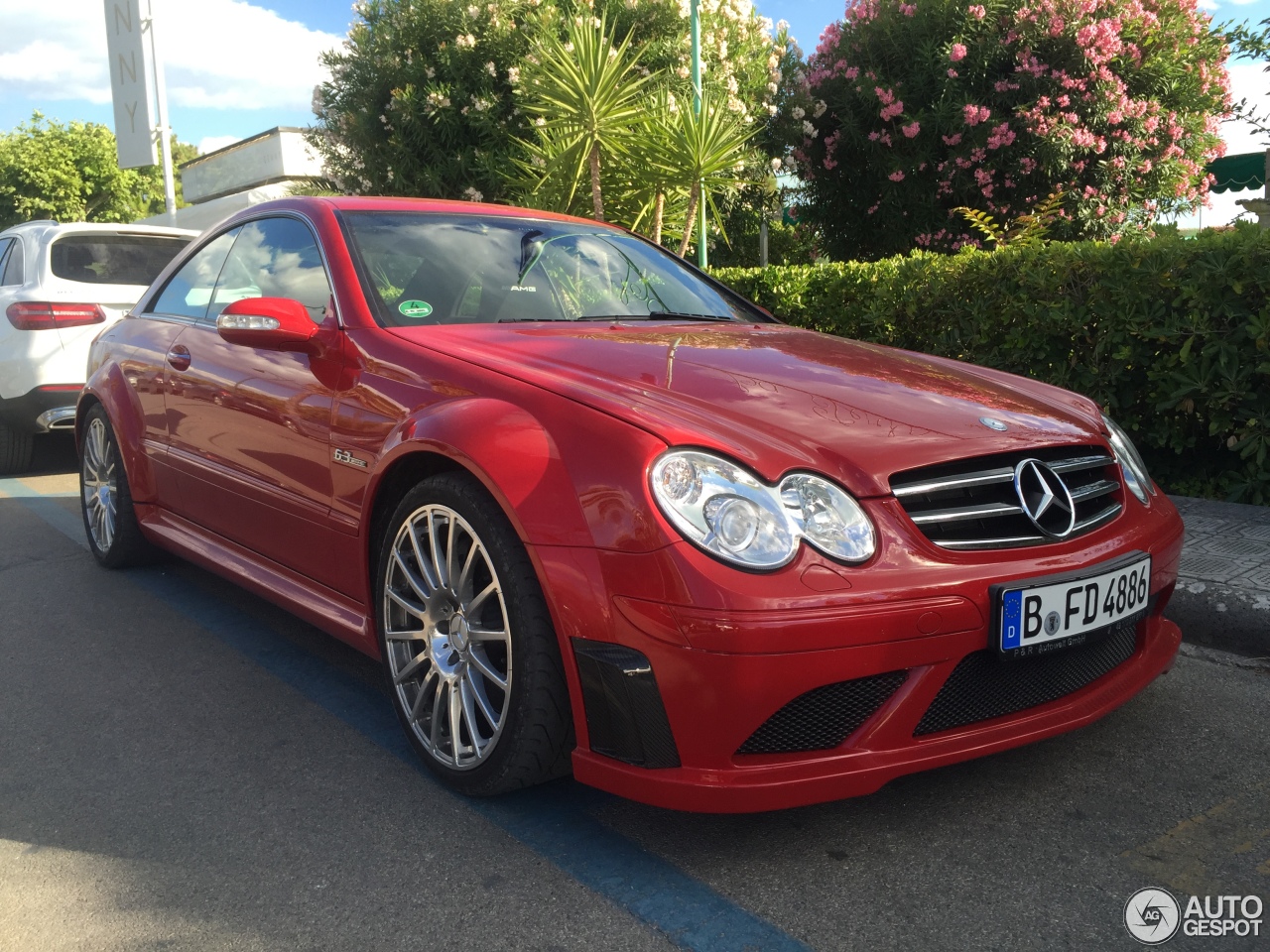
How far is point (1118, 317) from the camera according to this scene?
5098 mm

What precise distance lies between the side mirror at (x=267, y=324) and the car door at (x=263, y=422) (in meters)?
0.06

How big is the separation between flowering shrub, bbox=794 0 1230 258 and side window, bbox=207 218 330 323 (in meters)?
9.33

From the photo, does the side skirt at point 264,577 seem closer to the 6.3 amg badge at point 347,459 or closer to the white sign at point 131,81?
the 6.3 amg badge at point 347,459

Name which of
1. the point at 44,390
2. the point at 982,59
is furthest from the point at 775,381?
the point at 982,59

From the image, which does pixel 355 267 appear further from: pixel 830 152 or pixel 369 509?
pixel 830 152

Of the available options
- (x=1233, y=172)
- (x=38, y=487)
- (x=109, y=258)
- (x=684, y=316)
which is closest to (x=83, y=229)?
(x=109, y=258)

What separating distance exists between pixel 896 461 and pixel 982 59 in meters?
10.7

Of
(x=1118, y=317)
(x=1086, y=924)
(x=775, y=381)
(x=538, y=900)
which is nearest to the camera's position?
(x=1086, y=924)

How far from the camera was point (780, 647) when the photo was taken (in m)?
2.08

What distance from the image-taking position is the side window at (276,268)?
3.39m

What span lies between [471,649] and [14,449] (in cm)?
620

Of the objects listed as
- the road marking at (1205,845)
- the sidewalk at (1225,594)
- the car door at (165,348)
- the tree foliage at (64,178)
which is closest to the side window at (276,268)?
the car door at (165,348)

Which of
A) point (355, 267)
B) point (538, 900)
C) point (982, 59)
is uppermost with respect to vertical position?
point (982, 59)

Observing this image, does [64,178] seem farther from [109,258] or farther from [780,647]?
[780,647]
